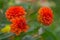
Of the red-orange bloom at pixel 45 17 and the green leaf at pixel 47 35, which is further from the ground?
the red-orange bloom at pixel 45 17

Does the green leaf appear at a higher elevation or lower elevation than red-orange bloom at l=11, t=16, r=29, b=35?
lower

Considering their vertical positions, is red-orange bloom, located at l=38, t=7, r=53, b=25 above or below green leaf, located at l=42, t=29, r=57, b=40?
above

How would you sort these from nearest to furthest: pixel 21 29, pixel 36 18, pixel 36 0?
pixel 21 29 < pixel 36 18 < pixel 36 0

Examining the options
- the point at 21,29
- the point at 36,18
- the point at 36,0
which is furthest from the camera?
the point at 36,0

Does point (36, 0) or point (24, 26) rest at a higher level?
point (36, 0)

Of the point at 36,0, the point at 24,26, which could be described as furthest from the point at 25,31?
→ the point at 36,0

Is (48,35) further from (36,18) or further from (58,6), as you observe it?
(58,6)

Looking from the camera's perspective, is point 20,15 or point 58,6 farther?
point 58,6

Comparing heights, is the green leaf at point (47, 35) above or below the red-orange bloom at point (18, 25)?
below
